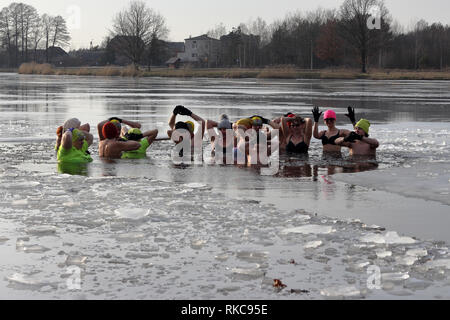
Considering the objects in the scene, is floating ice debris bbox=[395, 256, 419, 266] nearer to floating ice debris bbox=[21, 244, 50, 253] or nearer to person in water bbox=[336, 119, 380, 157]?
floating ice debris bbox=[21, 244, 50, 253]

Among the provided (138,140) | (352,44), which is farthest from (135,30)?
(138,140)

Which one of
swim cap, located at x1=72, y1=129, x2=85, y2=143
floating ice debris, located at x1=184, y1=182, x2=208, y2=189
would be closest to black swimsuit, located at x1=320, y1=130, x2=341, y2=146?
floating ice debris, located at x1=184, y1=182, x2=208, y2=189

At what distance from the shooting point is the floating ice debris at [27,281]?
4625 mm

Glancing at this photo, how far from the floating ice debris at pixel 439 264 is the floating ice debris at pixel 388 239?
57 centimetres

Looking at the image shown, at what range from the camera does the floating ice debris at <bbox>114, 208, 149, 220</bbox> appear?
22.1ft

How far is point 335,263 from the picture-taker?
5.14 metres

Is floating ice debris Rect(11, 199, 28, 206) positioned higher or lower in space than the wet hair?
lower

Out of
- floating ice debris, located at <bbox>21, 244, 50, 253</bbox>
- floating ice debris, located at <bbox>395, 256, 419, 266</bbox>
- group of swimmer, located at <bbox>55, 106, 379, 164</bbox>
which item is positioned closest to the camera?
floating ice debris, located at <bbox>395, 256, 419, 266</bbox>

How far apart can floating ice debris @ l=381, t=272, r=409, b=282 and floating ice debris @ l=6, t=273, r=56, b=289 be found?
2.23m

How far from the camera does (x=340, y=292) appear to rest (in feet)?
14.7

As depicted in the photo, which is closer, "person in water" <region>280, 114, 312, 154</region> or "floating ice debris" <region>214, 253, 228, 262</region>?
"floating ice debris" <region>214, 253, 228, 262</region>

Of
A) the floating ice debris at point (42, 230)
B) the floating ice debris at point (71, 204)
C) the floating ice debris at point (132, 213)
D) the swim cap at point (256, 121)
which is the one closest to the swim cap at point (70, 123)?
the swim cap at point (256, 121)

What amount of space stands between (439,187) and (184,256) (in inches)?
174
